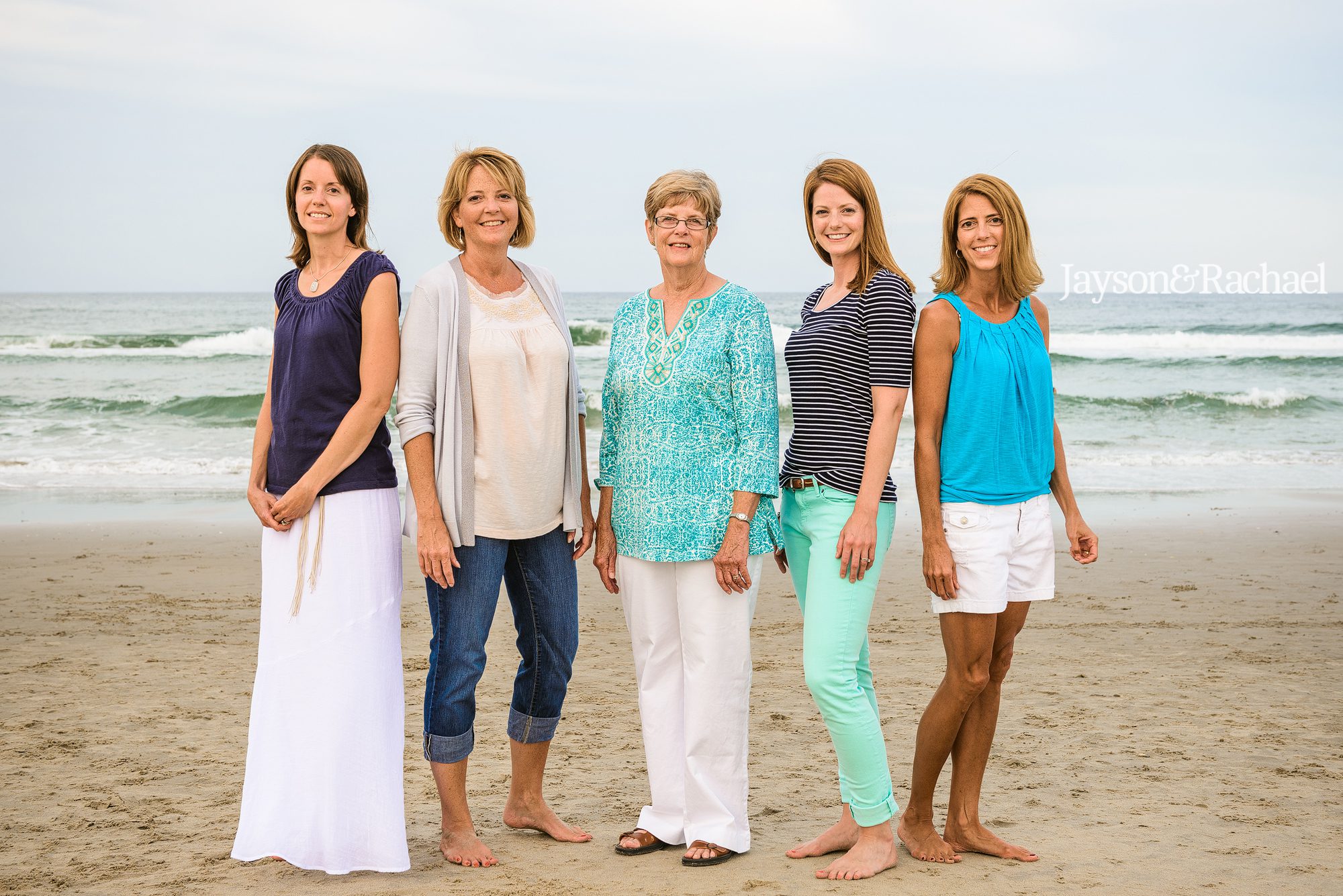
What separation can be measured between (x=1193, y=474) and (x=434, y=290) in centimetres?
1181

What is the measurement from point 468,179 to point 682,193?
63 cm

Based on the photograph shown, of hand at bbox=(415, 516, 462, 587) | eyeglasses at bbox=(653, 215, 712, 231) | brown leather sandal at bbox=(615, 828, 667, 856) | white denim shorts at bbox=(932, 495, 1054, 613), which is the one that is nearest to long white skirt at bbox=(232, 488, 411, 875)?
hand at bbox=(415, 516, 462, 587)

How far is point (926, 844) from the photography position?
3.35 metres

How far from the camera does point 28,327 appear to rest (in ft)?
113

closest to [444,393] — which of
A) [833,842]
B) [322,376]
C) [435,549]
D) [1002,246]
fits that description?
[322,376]

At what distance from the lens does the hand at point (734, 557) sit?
3.17 meters

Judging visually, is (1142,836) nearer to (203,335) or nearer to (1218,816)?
(1218,816)

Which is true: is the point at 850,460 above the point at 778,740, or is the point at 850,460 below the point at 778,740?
above

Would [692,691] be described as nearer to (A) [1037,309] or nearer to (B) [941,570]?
(B) [941,570]

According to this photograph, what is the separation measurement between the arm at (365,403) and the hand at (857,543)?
131 centimetres

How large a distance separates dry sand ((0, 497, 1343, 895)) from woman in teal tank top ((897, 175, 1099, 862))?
0.59 metres

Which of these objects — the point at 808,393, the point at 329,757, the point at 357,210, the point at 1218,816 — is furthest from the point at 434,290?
the point at 1218,816

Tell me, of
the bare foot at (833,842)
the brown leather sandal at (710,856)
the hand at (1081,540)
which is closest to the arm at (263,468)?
the brown leather sandal at (710,856)

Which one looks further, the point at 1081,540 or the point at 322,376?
the point at 1081,540
